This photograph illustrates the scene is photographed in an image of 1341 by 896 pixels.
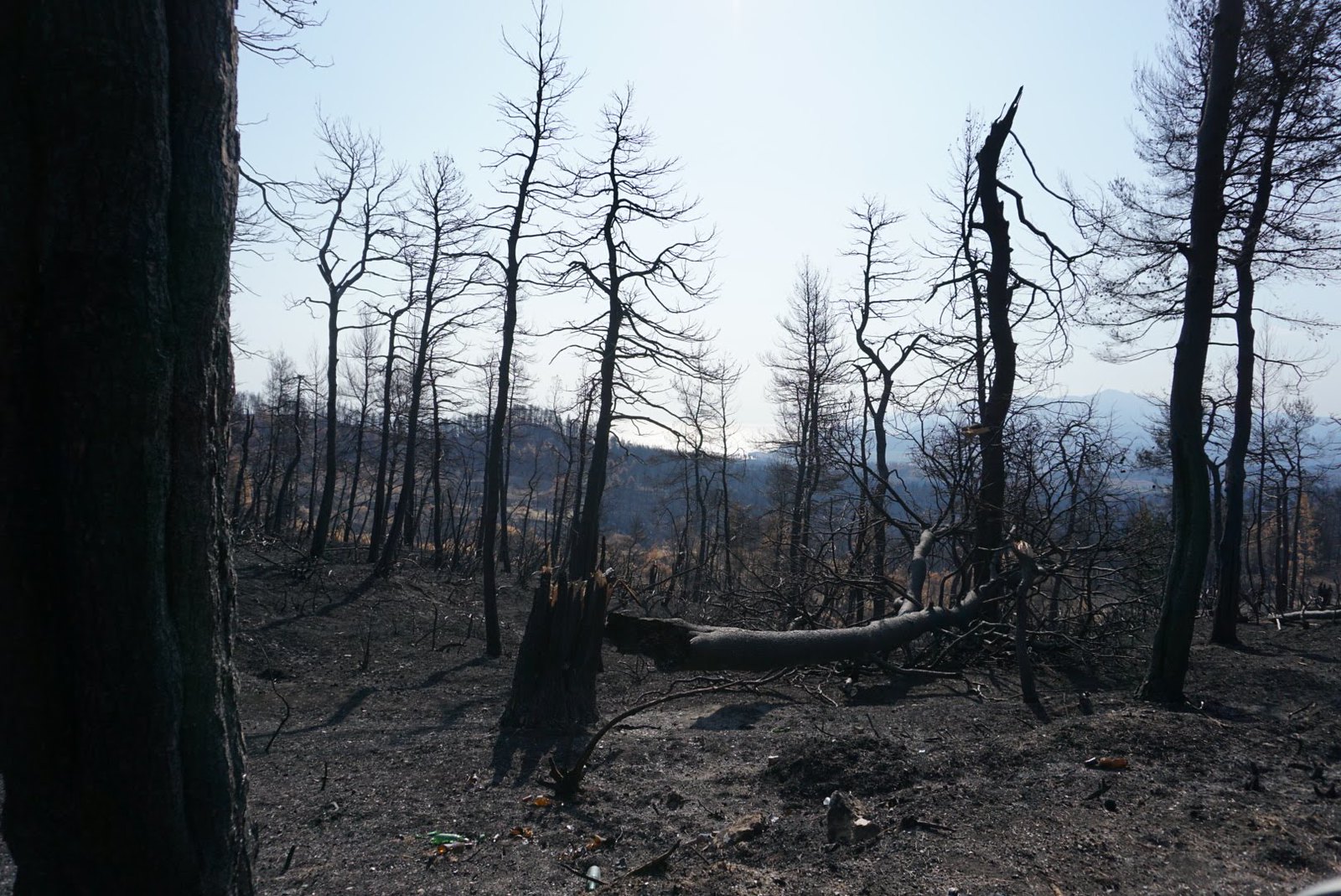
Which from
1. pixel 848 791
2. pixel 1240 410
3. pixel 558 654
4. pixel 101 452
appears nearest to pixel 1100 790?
pixel 848 791

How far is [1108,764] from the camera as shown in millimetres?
4422

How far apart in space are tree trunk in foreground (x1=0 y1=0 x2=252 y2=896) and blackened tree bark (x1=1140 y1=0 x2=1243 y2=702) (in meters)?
6.37

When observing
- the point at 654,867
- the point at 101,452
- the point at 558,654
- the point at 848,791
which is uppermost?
the point at 101,452

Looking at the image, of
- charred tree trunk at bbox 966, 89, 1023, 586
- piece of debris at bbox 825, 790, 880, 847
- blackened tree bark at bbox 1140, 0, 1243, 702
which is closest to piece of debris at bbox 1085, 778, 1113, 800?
piece of debris at bbox 825, 790, 880, 847

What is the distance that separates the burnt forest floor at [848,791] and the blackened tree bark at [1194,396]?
1.71ft

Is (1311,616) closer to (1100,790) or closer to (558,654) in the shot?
(1100,790)

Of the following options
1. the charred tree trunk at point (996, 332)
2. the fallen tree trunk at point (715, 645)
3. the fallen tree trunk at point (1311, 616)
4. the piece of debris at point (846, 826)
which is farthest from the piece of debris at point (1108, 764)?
the fallen tree trunk at point (1311, 616)

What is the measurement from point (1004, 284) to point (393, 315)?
1413cm

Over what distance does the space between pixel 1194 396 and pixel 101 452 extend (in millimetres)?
6975

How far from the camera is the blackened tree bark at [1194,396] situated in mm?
6234

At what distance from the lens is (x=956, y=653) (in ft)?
30.1

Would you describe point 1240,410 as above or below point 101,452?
above

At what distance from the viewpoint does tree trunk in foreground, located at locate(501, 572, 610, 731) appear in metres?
6.70

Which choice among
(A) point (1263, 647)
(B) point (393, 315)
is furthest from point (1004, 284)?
(B) point (393, 315)
